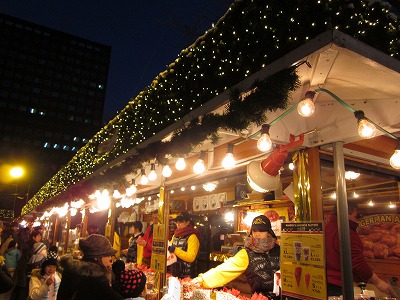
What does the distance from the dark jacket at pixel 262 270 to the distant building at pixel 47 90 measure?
85071 mm

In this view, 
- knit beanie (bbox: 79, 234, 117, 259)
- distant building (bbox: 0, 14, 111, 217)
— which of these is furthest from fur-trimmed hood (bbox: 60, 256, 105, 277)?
distant building (bbox: 0, 14, 111, 217)

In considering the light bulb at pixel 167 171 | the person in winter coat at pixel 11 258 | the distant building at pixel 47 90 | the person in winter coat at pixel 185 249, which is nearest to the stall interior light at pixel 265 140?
the light bulb at pixel 167 171

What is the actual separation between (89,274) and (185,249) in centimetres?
395

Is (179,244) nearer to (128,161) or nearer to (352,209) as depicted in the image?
(128,161)

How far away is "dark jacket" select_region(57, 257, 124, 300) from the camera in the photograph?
3193 mm

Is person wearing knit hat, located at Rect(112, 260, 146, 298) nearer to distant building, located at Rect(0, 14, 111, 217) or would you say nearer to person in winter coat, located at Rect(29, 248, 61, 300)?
person in winter coat, located at Rect(29, 248, 61, 300)

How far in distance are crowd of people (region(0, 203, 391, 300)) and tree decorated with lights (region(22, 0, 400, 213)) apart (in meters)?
1.75

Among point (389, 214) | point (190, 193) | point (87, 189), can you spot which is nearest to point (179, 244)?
point (87, 189)

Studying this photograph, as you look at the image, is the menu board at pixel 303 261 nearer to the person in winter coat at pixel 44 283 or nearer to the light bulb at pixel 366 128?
the light bulb at pixel 366 128

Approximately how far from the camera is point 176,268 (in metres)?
7.09

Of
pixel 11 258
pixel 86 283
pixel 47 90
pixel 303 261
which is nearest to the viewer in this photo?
pixel 86 283

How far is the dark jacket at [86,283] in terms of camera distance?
319 cm

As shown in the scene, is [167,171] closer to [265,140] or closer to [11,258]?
[265,140]

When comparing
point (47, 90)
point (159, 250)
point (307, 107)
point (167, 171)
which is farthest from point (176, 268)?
point (47, 90)
